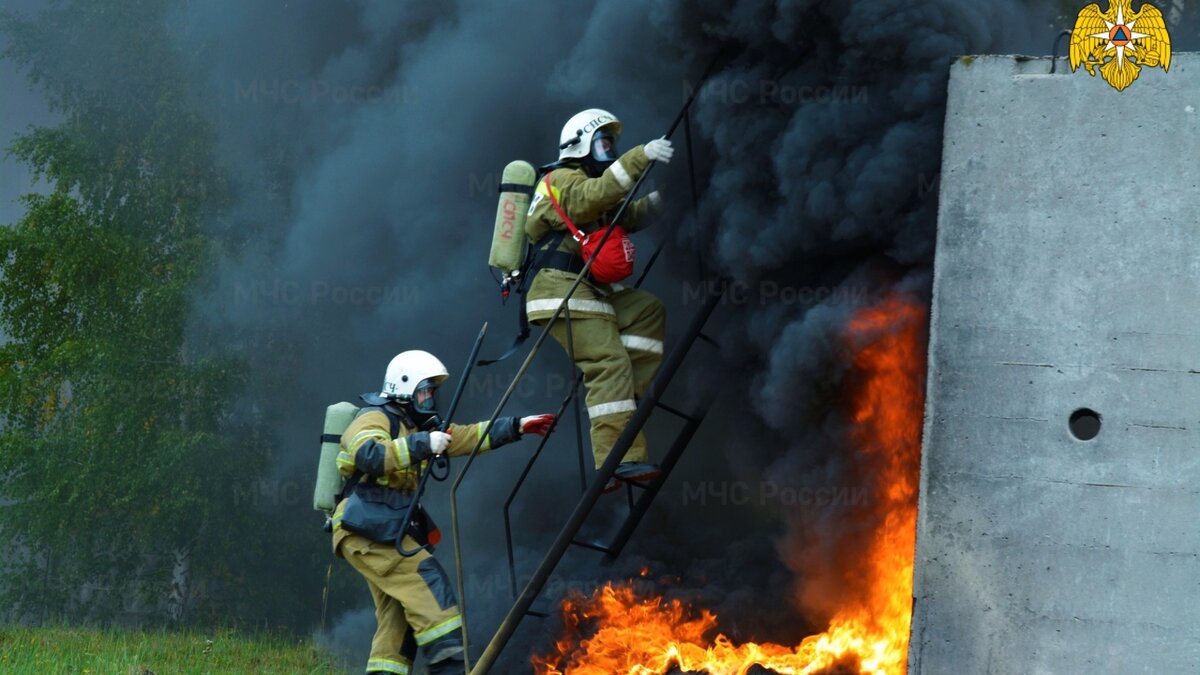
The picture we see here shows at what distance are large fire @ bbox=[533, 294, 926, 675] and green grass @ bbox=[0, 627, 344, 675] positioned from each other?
335 centimetres

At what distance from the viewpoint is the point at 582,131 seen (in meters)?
7.46

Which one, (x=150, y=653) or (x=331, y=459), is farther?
(x=150, y=653)

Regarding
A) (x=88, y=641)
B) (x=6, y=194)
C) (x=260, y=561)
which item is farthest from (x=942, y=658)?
(x=6, y=194)

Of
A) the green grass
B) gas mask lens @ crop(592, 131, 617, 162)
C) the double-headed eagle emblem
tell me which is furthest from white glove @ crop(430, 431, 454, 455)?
the double-headed eagle emblem

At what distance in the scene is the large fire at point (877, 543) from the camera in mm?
6840

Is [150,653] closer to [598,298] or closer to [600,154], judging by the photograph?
[598,298]

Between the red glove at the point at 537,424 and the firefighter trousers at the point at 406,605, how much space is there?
2.79 feet

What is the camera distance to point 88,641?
10.7 metres

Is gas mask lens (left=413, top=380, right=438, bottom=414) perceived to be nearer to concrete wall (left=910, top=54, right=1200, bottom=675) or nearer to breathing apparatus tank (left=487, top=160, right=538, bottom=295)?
breathing apparatus tank (left=487, top=160, right=538, bottom=295)

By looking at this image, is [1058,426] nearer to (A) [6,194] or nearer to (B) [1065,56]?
(B) [1065,56]

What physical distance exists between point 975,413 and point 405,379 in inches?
123

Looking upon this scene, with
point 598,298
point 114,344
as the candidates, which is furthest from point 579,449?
point 114,344

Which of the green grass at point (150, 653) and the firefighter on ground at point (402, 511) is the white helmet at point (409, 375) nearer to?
the firefighter on ground at point (402, 511)

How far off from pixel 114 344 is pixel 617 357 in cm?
688
